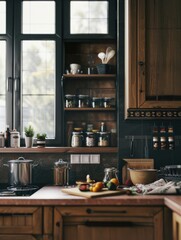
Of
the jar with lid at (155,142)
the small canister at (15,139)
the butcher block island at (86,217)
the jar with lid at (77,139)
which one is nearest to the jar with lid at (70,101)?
the jar with lid at (77,139)

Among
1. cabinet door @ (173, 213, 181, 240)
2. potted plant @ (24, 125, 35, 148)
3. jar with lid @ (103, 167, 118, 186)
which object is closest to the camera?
cabinet door @ (173, 213, 181, 240)

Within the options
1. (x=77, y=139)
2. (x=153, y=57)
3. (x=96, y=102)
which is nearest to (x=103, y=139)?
(x=77, y=139)

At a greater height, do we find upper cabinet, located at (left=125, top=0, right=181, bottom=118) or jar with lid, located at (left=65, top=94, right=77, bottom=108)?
upper cabinet, located at (left=125, top=0, right=181, bottom=118)

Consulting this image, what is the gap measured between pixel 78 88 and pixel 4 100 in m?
0.70

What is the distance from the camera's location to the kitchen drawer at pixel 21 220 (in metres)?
3.05

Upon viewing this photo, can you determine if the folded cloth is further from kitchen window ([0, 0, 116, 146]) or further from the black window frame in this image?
the black window frame

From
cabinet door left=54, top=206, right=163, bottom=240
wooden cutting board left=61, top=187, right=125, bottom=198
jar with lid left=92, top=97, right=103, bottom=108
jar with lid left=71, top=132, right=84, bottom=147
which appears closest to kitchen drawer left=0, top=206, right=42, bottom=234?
cabinet door left=54, top=206, right=163, bottom=240

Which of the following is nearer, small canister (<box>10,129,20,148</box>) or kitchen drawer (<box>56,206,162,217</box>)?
kitchen drawer (<box>56,206,162,217</box>)

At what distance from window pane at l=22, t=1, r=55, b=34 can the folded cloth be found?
173cm

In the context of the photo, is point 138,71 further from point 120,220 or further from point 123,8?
point 120,220

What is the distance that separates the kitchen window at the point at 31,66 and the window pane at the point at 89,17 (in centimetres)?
14

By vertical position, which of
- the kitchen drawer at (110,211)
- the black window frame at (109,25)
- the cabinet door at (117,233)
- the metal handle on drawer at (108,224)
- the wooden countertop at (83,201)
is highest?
the black window frame at (109,25)

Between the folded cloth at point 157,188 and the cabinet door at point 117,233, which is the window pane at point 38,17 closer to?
the folded cloth at point 157,188

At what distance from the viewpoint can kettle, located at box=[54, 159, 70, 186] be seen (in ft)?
12.6
